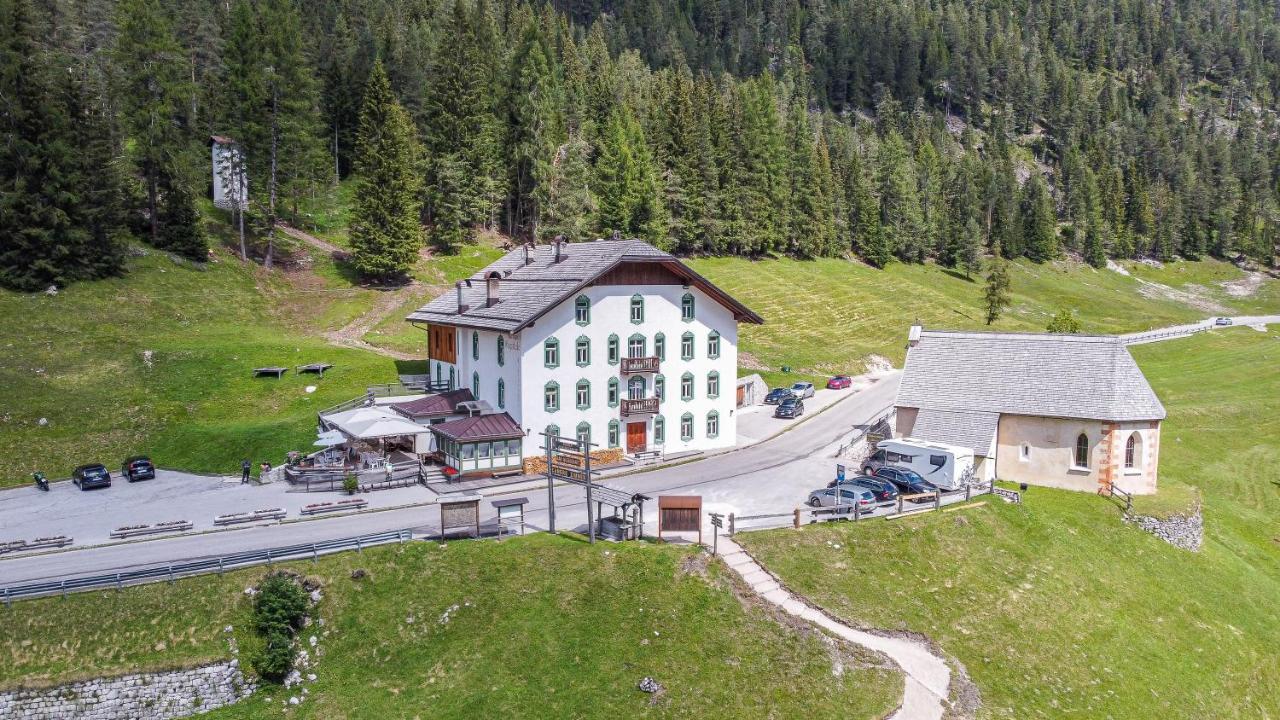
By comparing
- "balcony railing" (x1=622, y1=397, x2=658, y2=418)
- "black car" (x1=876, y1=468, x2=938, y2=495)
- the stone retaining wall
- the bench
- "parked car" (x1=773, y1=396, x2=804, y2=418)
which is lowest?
the stone retaining wall

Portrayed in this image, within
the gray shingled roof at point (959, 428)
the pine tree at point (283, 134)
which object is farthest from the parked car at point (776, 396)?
the pine tree at point (283, 134)

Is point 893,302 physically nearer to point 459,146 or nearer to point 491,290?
point 459,146

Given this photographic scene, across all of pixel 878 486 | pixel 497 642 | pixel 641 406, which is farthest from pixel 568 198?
pixel 497 642

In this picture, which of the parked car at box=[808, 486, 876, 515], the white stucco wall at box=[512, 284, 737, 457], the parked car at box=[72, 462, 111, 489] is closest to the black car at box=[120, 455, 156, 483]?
the parked car at box=[72, 462, 111, 489]

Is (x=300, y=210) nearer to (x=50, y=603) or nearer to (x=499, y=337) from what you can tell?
(x=499, y=337)

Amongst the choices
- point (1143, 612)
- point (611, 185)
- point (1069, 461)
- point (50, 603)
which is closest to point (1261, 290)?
point (611, 185)

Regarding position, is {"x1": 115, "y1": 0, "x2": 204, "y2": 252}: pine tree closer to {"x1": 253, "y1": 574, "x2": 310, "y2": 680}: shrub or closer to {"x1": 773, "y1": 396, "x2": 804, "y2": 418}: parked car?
{"x1": 773, "y1": 396, "x2": 804, "y2": 418}: parked car

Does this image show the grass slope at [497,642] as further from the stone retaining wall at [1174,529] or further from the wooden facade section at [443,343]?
the wooden facade section at [443,343]
